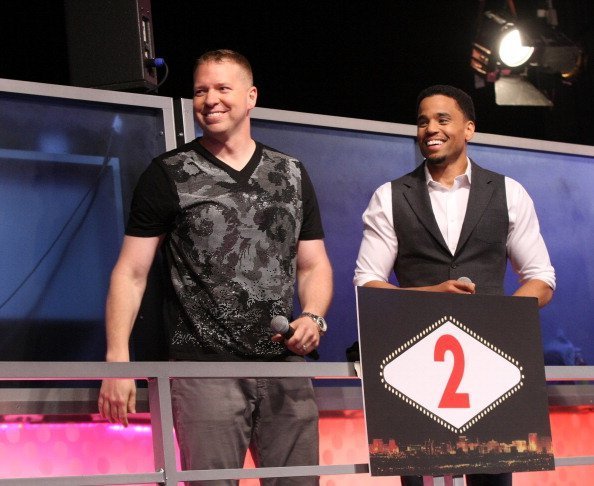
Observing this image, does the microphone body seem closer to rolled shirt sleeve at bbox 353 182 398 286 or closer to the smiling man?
the smiling man

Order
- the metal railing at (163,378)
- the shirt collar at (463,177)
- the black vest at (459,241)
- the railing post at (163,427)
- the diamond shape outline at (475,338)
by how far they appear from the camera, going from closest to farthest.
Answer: the metal railing at (163,378) < the railing post at (163,427) < the diamond shape outline at (475,338) < the black vest at (459,241) < the shirt collar at (463,177)

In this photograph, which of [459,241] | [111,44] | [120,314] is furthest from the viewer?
[111,44]

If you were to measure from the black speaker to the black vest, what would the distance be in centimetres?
111

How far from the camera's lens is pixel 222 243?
308cm

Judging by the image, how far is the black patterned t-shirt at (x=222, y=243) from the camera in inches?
119

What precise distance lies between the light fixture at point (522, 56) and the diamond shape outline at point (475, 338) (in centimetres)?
395

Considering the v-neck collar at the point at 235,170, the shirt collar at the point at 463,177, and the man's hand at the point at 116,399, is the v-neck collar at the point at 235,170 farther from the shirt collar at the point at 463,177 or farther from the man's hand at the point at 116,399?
the man's hand at the point at 116,399

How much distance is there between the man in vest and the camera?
3375 mm

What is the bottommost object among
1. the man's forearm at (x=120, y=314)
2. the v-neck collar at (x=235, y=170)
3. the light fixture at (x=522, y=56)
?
the man's forearm at (x=120, y=314)

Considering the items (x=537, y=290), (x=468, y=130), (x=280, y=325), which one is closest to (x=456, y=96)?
(x=468, y=130)

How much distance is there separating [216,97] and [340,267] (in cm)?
110

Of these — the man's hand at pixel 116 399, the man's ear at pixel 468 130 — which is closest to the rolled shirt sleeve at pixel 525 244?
the man's ear at pixel 468 130

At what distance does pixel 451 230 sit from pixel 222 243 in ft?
2.47

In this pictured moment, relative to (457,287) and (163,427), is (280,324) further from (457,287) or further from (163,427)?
(457,287)
